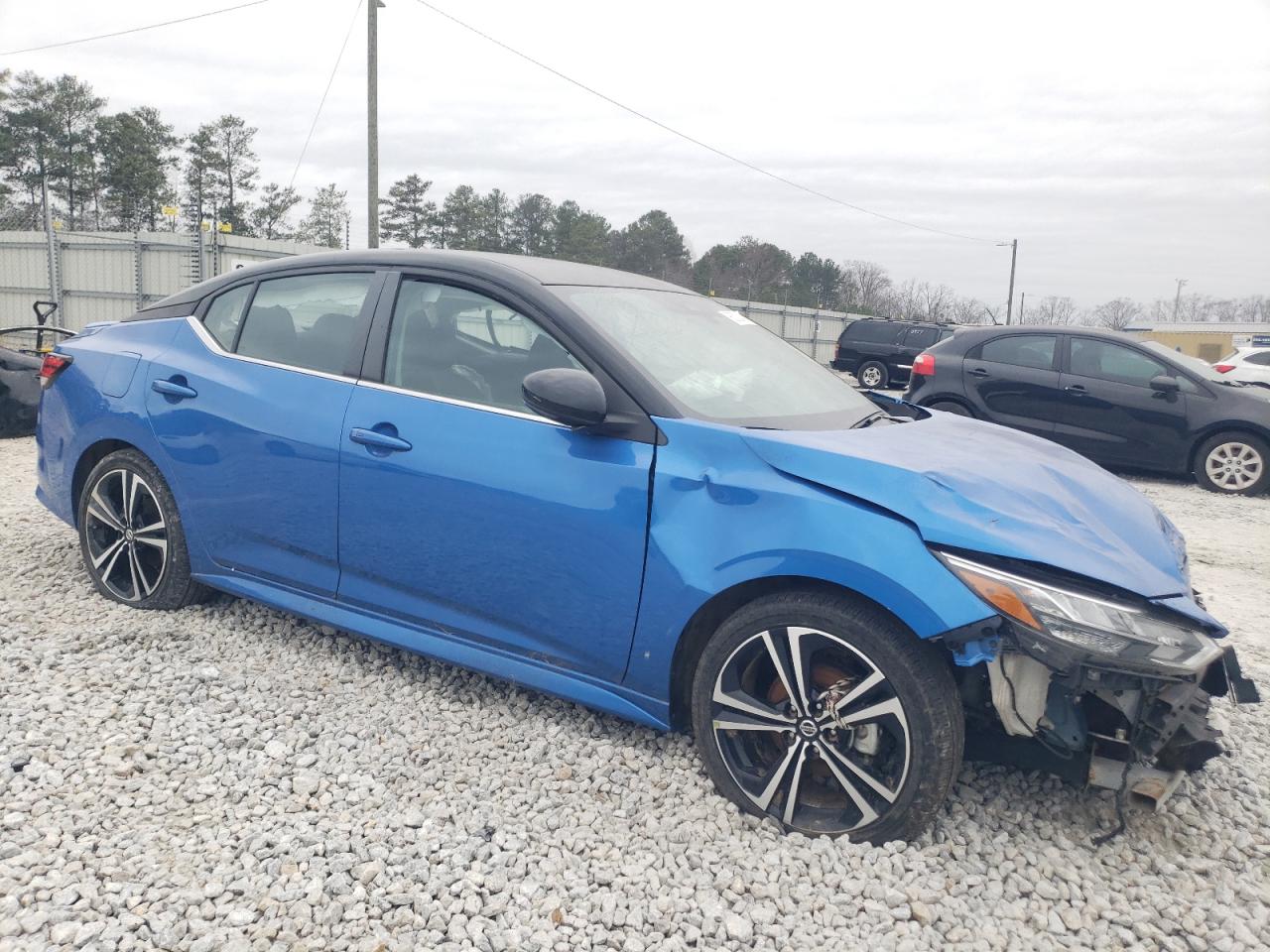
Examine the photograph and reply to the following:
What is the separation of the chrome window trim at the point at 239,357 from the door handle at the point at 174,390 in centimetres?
18

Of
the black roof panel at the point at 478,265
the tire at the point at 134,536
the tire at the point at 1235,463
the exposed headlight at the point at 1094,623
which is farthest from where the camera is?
the tire at the point at 1235,463

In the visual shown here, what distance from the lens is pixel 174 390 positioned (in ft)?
12.6

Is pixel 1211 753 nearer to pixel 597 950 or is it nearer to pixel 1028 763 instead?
pixel 1028 763

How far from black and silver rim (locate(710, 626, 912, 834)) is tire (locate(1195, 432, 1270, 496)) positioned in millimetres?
7898

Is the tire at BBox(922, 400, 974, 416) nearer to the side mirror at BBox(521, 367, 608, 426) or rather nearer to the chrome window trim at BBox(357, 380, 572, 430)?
the chrome window trim at BBox(357, 380, 572, 430)

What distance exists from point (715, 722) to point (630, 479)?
2.41 feet

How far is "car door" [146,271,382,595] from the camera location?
11.3 ft

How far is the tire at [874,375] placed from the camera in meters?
22.3

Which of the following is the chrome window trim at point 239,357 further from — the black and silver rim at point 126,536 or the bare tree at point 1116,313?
the bare tree at point 1116,313

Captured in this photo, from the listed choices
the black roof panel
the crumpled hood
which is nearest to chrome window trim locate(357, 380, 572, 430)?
the black roof panel

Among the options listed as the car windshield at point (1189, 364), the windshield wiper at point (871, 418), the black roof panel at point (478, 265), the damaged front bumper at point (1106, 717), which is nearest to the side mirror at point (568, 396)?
the black roof panel at point (478, 265)

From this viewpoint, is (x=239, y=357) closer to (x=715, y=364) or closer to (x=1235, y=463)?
(x=715, y=364)

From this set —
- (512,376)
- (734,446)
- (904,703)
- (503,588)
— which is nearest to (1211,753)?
(904,703)

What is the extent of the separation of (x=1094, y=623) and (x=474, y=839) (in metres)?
1.69
